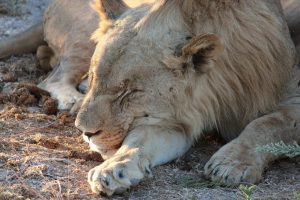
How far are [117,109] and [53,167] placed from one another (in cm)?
39

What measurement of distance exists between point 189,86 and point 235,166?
0.44 m

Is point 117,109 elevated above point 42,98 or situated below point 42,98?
above

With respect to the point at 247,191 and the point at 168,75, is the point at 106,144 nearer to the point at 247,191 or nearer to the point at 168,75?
the point at 168,75

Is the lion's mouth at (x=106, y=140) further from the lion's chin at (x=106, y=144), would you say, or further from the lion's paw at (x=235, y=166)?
the lion's paw at (x=235, y=166)

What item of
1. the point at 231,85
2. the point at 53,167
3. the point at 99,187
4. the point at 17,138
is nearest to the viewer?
the point at 99,187

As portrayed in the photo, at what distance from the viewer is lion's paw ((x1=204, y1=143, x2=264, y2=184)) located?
3.54 m

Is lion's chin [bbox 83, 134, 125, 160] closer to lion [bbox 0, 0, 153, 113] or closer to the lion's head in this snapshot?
the lion's head

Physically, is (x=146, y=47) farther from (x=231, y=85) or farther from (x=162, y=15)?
(x=231, y=85)

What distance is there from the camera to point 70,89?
5207 mm

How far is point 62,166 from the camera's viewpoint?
12.1ft

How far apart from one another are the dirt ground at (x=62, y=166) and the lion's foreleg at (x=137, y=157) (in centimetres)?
5

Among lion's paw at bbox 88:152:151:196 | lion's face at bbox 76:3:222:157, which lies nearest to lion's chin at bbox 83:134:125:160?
lion's face at bbox 76:3:222:157

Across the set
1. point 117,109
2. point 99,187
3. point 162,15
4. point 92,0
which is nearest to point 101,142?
point 117,109

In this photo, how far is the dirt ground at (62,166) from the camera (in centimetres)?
340
